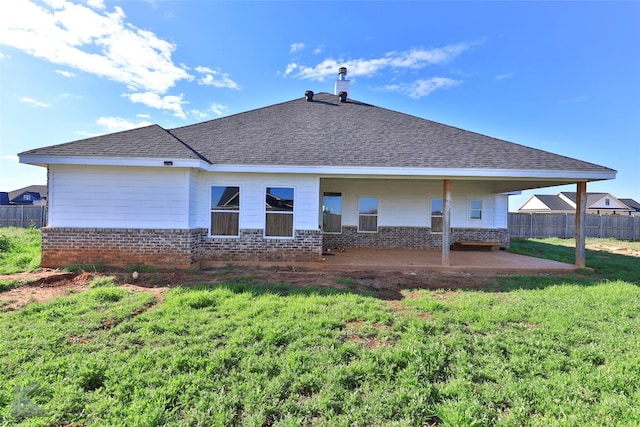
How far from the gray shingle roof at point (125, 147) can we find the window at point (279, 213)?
231cm

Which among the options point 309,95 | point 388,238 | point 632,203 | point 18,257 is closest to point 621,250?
point 388,238

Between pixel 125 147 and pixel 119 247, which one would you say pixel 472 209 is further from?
pixel 119 247

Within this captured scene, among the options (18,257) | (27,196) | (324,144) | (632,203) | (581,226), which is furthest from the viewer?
(632,203)

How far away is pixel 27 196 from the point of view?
46.3 metres

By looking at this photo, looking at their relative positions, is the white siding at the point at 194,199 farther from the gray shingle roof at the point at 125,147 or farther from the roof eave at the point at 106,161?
the gray shingle roof at the point at 125,147

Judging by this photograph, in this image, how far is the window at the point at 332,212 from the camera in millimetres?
12180

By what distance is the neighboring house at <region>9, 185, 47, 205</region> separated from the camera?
45219 mm

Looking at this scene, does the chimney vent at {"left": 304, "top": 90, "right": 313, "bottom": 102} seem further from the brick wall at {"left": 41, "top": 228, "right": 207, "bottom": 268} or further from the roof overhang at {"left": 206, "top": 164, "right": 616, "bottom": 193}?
the brick wall at {"left": 41, "top": 228, "right": 207, "bottom": 268}

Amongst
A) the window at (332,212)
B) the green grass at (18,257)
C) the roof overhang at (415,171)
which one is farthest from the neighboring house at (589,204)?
the green grass at (18,257)

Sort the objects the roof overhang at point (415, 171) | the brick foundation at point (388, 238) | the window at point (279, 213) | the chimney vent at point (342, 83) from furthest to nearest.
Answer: the chimney vent at point (342, 83)
the brick foundation at point (388, 238)
the window at point (279, 213)
the roof overhang at point (415, 171)

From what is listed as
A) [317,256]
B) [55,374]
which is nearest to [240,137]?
[317,256]

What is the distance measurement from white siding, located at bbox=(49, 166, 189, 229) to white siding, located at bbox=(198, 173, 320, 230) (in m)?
0.93

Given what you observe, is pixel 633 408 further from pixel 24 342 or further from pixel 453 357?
pixel 24 342

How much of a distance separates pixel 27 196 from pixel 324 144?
5770cm
